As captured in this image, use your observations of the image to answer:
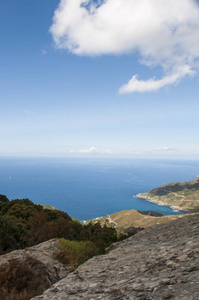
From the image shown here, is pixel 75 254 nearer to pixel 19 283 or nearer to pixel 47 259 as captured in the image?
pixel 47 259

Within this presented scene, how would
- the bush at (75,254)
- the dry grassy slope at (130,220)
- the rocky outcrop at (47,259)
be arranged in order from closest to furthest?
1. the rocky outcrop at (47,259)
2. the bush at (75,254)
3. the dry grassy slope at (130,220)

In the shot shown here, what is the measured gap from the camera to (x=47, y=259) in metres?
12.2

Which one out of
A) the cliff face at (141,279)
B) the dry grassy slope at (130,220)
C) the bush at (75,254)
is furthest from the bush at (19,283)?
the dry grassy slope at (130,220)

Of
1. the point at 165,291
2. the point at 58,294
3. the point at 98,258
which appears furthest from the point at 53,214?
the point at 165,291

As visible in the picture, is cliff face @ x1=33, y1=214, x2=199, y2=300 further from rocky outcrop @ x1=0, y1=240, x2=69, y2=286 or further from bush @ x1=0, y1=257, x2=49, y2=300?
rocky outcrop @ x1=0, y1=240, x2=69, y2=286

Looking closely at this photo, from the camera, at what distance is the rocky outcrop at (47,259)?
10664mm

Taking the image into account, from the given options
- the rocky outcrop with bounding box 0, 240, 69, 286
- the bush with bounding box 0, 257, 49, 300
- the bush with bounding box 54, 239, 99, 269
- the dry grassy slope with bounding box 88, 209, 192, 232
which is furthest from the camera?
the dry grassy slope with bounding box 88, 209, 192, 232

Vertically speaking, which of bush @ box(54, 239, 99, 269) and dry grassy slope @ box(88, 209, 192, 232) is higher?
bush @ box(54, 239, 99, 269)

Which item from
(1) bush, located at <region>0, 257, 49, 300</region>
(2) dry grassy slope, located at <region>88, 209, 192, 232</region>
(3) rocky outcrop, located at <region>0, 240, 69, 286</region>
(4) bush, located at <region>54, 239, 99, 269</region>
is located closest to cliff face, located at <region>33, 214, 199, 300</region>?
(1) bush, located at <region>0, 257, 49, 300</region>

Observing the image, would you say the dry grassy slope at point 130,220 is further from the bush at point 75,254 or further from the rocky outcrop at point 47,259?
the rocky outcrop at point 47,259

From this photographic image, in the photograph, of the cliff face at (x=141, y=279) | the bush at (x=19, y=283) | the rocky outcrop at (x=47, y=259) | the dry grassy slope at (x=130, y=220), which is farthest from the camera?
the dry grassy slope at (x=130, y=220)

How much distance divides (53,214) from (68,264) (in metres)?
40.3

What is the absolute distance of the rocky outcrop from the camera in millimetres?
10664

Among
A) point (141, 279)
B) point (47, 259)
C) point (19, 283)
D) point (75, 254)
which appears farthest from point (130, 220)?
point (141, 279)
